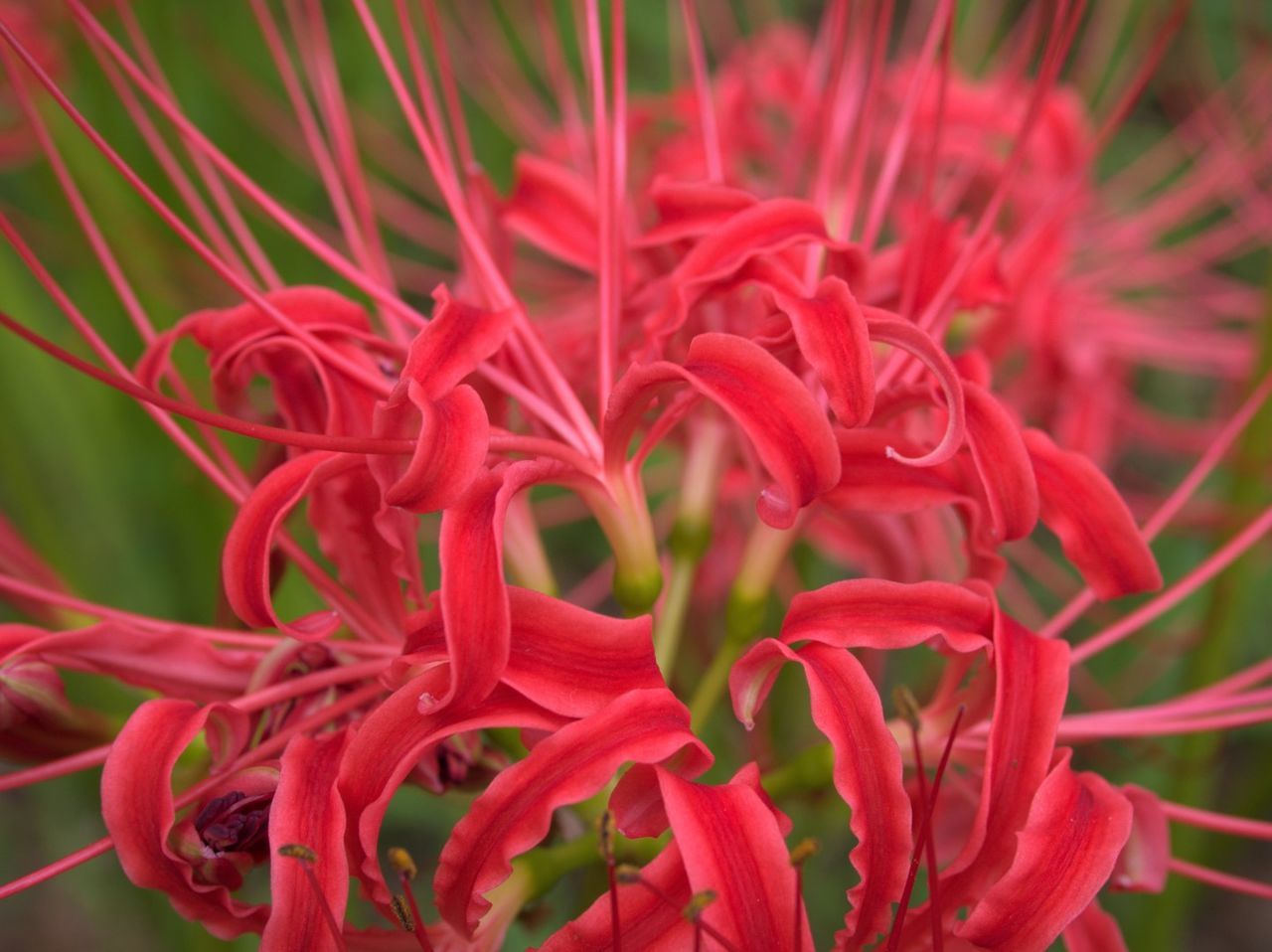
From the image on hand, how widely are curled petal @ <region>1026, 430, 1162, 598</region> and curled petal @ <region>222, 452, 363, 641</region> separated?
0.36m

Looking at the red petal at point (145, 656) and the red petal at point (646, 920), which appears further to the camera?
the red petal at point (145, 656)

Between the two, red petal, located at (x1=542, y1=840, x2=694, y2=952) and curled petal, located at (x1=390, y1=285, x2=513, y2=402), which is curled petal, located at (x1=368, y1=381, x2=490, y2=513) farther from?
red petal, located at (x1=542, y1=840, x2=694, y2=952)

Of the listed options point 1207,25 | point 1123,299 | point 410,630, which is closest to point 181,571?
point 410,630

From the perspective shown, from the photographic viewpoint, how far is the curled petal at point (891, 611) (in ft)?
2.11

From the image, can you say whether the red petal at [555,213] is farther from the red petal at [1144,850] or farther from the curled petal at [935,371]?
the red petal at [1144,850]

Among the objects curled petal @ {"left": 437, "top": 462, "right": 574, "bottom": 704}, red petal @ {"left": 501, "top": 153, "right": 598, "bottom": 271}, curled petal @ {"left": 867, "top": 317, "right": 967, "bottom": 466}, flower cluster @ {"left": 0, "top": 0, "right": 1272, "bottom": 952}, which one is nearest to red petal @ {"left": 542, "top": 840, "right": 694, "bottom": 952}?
flower cluster @ {"left": 0, "top": 0, "right": 1272, "bottom": 952}

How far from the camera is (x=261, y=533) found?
653mm

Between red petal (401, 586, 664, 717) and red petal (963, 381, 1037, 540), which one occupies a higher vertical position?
red petal (963, 381, 1037, 540)

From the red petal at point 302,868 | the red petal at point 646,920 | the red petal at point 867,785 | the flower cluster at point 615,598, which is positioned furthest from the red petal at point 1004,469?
the red petal at point 302,868

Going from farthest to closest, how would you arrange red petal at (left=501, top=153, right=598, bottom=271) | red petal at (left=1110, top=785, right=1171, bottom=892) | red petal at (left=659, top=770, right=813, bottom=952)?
red petal at (left=501, top=153, right=598, bottom=271) < red petal at (left=1110, top=785, right=1171, bottom=892) < red petal at (left=659, top=770, right=813, bottom=952)

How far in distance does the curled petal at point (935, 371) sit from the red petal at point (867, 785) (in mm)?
103

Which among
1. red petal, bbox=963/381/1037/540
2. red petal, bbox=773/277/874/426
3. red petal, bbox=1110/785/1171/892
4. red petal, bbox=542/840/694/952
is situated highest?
red petal, bbox=773/277/874/426

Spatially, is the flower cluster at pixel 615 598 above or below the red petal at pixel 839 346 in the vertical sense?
below

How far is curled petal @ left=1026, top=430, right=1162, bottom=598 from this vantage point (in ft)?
2.24
